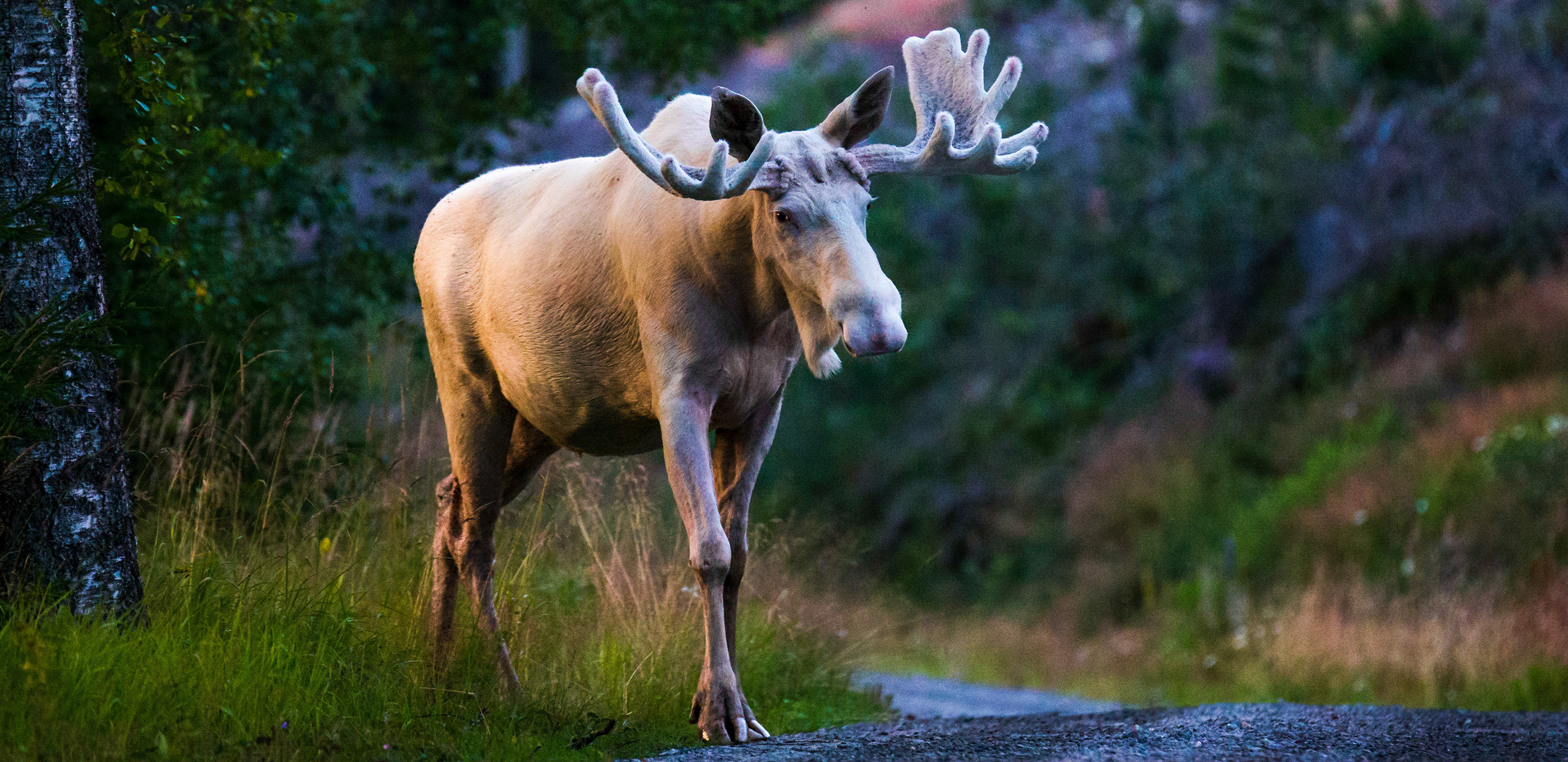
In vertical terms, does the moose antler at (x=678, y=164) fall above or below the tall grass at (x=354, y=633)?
above

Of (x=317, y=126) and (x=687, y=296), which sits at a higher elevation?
(x=317, y=126)

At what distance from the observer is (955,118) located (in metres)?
5.49

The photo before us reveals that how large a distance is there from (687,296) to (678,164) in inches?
24.2

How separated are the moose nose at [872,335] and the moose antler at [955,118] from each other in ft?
2.30

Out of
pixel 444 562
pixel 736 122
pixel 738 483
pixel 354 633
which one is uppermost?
pixel 736 122

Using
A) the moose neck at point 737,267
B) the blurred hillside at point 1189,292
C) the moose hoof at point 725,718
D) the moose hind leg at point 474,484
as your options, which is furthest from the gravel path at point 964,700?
the blurred hillside at point 1189,292

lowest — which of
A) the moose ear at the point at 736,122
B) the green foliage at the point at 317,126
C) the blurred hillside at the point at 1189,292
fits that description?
the moose ear at the point at 736,122

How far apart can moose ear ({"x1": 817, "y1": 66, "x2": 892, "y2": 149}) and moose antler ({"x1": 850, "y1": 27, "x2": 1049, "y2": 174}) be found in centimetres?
10

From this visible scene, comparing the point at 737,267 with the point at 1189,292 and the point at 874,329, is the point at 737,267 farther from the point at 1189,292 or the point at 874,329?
the point at 1189,292

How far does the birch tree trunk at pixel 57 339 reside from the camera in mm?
4988

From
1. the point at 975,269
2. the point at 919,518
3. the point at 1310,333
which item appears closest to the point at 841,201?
the point at 1310,333

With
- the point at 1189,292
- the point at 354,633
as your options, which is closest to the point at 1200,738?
the point at 354,633

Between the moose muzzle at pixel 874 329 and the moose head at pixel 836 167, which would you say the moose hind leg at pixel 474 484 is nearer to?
the moose head at pixel 836 167

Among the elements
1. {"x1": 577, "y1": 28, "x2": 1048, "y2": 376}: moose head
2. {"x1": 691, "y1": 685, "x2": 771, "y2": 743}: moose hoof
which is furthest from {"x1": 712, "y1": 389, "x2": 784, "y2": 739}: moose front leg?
{"x1": 577, "y1": 28, "x2": 1048, "y2": 376}: moose head
